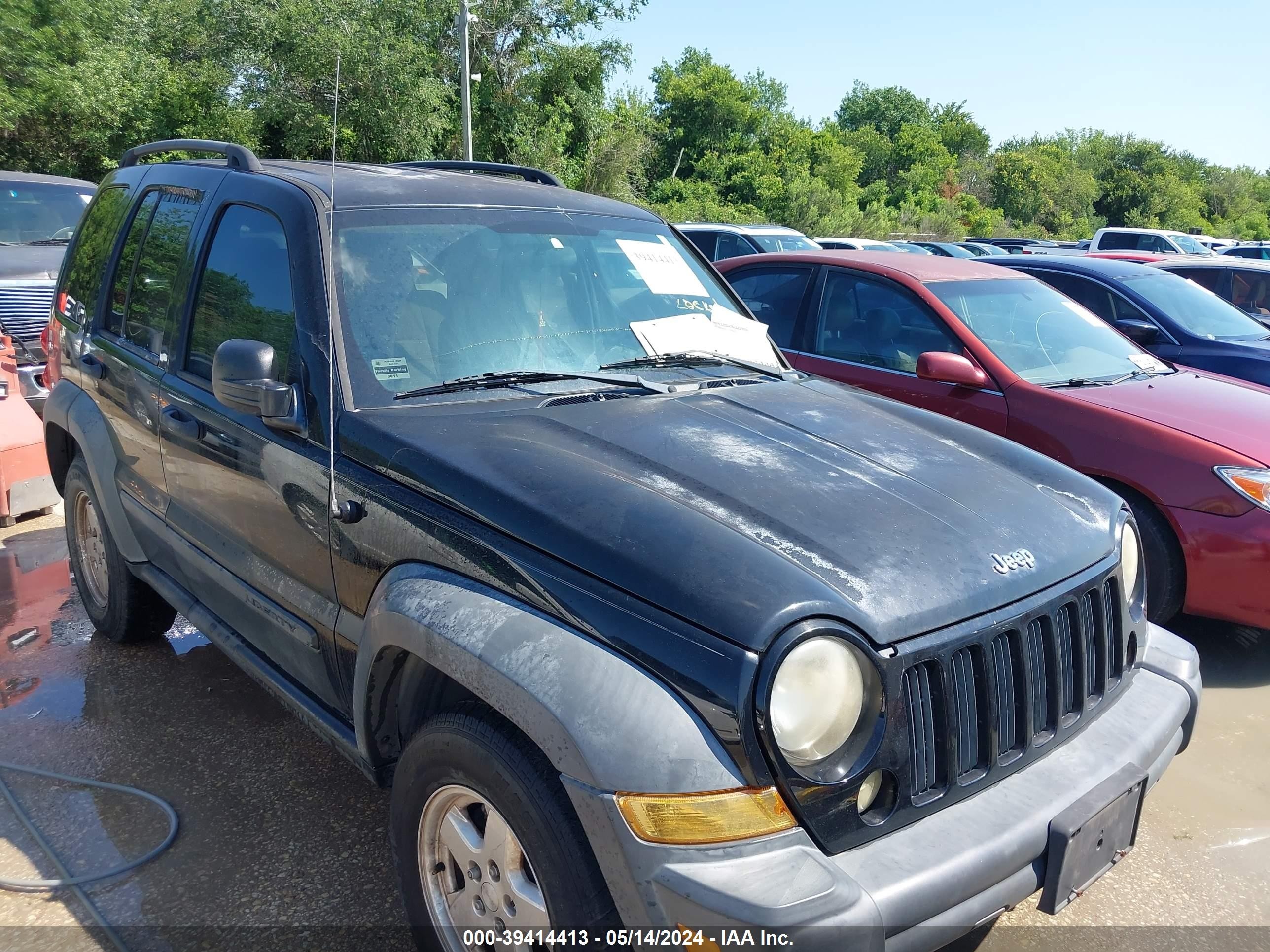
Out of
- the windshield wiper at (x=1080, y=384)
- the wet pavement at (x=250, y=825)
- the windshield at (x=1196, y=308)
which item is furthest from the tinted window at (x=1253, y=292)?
the wet pavement at (x=250, y=825)

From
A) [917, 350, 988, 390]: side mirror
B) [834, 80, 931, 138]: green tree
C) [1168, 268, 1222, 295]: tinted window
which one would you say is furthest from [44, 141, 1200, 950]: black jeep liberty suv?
[834, 80, 931, 138]: green tree

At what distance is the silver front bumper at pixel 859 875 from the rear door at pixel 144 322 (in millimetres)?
2482

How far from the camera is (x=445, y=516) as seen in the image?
222cm

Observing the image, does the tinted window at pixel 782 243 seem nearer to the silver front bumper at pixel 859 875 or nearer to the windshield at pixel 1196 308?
the windshield at pixel 1196 308

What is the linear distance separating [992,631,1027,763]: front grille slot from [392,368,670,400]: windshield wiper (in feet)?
3.91

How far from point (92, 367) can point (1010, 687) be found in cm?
363

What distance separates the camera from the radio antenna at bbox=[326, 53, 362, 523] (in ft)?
8.05

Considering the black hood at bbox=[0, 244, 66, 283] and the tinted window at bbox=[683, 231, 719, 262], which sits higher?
the tinted window at bbox=[683, 231, 719, 262]

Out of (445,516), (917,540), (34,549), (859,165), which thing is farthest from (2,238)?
(859,165)

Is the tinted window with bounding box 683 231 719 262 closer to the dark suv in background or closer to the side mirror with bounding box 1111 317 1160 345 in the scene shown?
the dark suv in background

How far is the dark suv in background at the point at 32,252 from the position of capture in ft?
26.6

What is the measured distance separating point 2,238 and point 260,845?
879 centimetres

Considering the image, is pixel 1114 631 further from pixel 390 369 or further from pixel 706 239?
pixel 706 239

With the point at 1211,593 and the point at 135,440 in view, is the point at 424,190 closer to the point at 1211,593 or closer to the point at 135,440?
the point at 135,440
